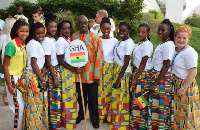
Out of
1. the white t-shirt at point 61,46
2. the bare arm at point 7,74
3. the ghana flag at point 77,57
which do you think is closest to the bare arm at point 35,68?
the bare arm at point 7,74

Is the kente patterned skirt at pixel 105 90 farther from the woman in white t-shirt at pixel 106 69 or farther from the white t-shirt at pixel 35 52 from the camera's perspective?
the white t-shirt at pixel 35 52

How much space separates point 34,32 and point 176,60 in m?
2.26

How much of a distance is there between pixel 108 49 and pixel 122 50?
0.94ft

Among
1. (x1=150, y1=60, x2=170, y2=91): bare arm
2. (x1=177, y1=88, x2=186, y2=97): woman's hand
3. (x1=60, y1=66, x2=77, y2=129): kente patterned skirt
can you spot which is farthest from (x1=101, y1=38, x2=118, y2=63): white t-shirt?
(x1=177, y1=88, x2=186, y2=97): woman's hand

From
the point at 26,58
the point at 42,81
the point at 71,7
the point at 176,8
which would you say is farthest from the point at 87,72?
the point at 176,8

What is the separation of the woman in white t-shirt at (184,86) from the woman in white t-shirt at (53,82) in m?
1.88

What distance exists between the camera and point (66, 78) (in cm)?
353

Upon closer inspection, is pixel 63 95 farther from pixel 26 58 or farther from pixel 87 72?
pixel 26 58

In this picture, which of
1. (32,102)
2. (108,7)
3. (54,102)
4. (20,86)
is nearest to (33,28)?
(20,86)

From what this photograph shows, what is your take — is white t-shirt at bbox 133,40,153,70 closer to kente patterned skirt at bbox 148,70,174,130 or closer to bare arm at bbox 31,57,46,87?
kente patterned skirt at bbox 148,70,174,130

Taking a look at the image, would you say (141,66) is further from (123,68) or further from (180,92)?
(180,92)

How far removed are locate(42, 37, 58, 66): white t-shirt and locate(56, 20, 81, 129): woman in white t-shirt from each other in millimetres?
66

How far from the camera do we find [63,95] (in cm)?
353

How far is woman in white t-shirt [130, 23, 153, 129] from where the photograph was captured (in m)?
3.25
